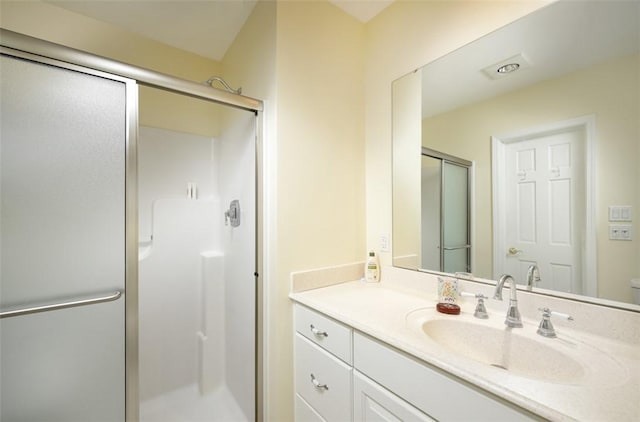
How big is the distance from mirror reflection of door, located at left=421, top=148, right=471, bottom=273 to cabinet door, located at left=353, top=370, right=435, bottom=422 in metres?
0.65

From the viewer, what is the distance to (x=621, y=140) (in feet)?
2.76

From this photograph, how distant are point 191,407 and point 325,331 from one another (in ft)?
4.55

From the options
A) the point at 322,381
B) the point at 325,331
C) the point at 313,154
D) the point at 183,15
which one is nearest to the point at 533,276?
the point at 325,331

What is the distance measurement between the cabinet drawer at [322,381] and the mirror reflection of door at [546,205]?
0.81m

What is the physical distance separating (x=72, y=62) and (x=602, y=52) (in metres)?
1.86

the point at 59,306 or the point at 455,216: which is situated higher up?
the point at 455,216

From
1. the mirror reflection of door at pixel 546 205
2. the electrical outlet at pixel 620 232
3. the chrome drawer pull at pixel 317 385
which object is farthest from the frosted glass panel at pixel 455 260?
the chrome drawer pull at pixel 317 385

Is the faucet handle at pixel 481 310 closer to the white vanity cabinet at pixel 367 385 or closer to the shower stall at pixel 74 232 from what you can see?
the white vanity cabinet at pixel 367 385

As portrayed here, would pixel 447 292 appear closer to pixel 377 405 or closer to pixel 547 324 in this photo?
pixel 547 324

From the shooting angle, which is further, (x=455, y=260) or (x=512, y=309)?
(x=455, y=260)

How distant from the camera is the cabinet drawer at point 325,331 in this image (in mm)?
1014

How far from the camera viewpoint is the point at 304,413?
4.05ft

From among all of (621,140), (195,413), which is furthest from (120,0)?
(195,413)

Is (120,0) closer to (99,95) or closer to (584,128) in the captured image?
(99,95)
